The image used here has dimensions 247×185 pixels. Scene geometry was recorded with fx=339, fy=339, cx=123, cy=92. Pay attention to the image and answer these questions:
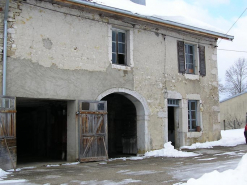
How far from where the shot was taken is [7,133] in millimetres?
8789

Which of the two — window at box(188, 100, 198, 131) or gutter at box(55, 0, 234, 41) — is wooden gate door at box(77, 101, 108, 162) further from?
window at box(188, 100, 198, 131)

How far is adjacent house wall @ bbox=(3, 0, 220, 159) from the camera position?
9.53 m

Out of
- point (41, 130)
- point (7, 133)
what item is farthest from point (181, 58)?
point (7, 133)

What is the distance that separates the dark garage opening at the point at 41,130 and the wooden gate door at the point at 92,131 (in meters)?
1.37

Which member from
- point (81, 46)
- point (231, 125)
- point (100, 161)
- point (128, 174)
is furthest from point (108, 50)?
point (231, 125)

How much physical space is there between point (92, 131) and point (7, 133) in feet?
8.74

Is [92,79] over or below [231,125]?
over

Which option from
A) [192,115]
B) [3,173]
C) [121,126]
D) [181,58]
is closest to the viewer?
[3,173]

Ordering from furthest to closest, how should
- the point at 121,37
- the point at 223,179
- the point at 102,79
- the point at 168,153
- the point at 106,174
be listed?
the point at 121,37 → the point at 168,153 → the point at 102,79 → the point at 106,174 → the point at 223,179

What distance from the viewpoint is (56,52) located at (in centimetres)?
1012

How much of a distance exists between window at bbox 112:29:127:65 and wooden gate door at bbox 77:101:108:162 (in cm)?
181

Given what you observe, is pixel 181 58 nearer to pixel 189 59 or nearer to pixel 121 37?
pixel 189 59

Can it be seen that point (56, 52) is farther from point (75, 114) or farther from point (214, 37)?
point (214, 37)

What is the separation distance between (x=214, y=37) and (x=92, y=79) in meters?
6.69
